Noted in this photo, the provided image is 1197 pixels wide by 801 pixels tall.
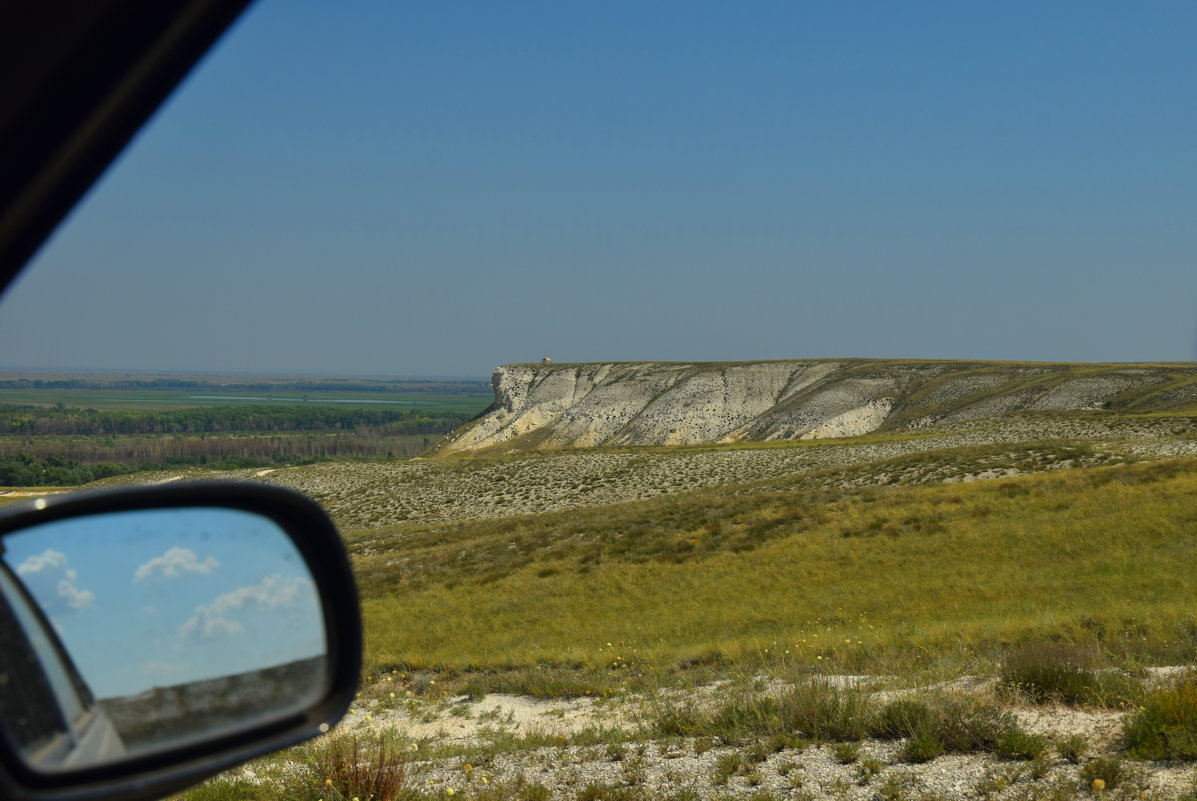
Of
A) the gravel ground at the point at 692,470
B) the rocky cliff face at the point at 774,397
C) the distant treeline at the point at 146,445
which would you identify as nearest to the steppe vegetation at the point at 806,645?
the gravel ground at the point at 692,470

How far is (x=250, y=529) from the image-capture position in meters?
2.56

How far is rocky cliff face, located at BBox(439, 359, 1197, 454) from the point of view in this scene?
73.4m

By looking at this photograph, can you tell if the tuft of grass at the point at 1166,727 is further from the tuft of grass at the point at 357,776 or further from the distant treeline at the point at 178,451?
the distant treeline at the point at 178,451

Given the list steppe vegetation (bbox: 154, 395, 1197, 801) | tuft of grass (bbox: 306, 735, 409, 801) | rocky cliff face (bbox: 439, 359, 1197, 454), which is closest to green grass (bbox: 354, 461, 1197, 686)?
steppe vegetation (bbox: 154, 395, 1197, 801)

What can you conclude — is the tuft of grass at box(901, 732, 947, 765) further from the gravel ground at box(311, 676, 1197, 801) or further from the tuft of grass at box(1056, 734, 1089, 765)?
the tuft of grass at box(1056, 734, 1089, 765)

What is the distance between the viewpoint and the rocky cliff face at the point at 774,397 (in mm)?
73375

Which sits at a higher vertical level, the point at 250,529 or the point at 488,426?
the point at 250,529

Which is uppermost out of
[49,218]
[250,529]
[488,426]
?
[49,218]

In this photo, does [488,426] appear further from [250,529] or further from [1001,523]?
[250,529]

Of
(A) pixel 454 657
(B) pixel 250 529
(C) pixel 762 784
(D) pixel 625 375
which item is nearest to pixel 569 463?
(A) pixel 454 657

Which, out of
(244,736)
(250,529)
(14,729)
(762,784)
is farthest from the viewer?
(762,784)

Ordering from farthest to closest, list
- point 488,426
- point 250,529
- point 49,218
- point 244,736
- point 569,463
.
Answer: point 488,426 → point 569,463 → point 250,529 → point 244,736 → point 49,218

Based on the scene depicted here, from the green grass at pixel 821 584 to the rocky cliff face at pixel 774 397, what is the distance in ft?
154

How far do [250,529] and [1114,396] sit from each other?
81075mm
